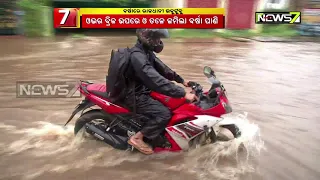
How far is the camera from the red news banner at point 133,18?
16750 mm

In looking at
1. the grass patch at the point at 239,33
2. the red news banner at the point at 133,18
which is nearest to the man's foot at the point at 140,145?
the grass patch at the point at 239,33

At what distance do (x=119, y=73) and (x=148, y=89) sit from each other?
1.52 feet

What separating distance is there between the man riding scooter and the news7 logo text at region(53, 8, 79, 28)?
12.7 metres

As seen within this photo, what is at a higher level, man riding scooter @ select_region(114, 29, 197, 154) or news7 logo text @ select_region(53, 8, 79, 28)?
news7 logo text @ select_region(53, 8, 79, 28)

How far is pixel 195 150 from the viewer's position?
435 centimetres

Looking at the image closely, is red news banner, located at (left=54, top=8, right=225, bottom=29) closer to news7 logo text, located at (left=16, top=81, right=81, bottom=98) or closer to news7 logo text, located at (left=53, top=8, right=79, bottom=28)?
news7 logo text, located at (left=53, top=8, right=79, bottom=28)

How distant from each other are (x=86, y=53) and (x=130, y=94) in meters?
7.73

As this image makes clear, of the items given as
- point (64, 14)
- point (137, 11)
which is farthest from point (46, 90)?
point (137, 11)

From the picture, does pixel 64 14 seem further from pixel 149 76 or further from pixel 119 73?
pixel 149 76

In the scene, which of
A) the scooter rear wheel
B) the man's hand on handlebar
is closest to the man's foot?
the scooter rear wheel

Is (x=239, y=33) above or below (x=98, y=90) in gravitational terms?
above

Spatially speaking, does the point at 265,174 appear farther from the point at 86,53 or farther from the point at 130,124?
the point at 86,53

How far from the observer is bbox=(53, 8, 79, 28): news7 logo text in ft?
52.0

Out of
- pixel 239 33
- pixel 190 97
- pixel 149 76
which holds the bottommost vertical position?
pixel 190 97
